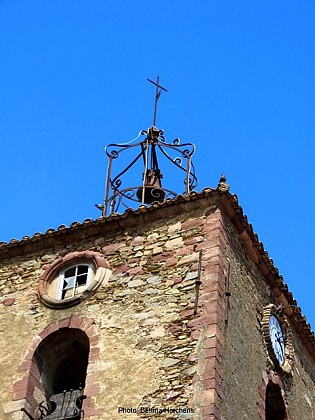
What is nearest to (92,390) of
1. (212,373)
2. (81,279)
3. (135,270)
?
(212,373)

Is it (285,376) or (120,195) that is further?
(120,195)

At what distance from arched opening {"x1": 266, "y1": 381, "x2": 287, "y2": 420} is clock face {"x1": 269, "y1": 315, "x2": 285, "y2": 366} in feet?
1.66

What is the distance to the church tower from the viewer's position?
14.0 m

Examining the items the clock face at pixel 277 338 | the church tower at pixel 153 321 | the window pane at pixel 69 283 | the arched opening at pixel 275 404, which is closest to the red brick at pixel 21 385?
the church tower at pixel 153 321

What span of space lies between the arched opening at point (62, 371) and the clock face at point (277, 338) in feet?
9.35

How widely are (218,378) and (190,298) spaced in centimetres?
140

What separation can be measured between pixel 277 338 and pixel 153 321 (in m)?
2.60

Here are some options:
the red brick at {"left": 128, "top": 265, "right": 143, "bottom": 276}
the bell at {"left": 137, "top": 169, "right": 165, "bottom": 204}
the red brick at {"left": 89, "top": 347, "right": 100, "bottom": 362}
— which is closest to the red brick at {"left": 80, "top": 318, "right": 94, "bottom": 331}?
the red brick at {"left": 89, "top": 347, "right": 100, "bottom": 362}

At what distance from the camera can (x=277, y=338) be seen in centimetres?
1638

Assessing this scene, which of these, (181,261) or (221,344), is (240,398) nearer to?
(221,344)

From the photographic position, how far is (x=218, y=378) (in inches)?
539

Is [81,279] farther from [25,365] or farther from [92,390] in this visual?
[92,390]

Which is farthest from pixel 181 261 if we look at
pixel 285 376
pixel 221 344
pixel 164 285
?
pixel 285 376

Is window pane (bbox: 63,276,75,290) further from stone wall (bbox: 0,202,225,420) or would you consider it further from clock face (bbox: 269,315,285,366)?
clock face (bbox: 269,315,285,366)
